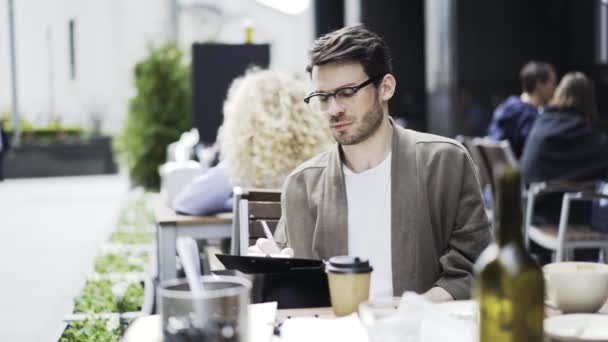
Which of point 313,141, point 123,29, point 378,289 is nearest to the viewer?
point 378,289

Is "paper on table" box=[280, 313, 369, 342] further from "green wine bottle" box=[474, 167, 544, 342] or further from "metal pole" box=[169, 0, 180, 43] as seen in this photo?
"metal pole" box=[169, 0, 180, 43]

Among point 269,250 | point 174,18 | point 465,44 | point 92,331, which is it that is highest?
point 174,18

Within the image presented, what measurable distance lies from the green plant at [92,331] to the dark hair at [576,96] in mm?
2864

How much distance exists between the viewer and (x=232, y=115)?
3.23 metres

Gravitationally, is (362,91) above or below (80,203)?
above

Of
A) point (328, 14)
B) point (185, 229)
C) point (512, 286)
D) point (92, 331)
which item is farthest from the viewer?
point (328, 14)

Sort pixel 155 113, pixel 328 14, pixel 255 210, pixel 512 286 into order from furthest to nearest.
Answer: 1. pixel 328 14
2. pixel 155 113
3. pixel 255 210
4. pixel 512 286

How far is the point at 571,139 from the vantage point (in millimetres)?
4613

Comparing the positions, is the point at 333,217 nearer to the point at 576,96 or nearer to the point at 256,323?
the point at 256,323

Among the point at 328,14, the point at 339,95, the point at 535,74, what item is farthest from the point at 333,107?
the point at 328,14

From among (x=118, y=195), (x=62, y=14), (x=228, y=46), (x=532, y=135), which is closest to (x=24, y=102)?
(x=62, y=14)

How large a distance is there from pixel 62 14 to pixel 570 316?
23.2 m

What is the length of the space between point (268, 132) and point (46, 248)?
5201 mm

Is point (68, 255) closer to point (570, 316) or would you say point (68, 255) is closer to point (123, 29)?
point (570, 316)
